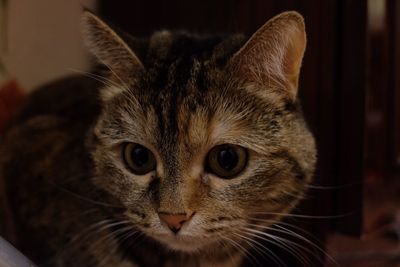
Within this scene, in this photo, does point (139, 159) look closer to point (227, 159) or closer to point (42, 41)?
point (227, 159)

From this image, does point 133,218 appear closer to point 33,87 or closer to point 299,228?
point 299,228

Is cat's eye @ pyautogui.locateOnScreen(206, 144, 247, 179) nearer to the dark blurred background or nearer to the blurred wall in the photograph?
the dark blurred background

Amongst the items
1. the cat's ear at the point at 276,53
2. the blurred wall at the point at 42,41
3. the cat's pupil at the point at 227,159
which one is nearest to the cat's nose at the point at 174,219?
the cat's pupil at the point at 227,159

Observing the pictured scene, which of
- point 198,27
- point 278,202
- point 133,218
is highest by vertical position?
point 198,27

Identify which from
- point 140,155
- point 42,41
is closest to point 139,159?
point 140,155

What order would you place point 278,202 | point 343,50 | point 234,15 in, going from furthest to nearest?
point 234,15, point 343,50, point 278,202

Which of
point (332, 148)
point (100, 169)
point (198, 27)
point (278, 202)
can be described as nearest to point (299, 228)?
point (278, 202)

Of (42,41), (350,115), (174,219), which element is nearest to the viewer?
(174,219)
